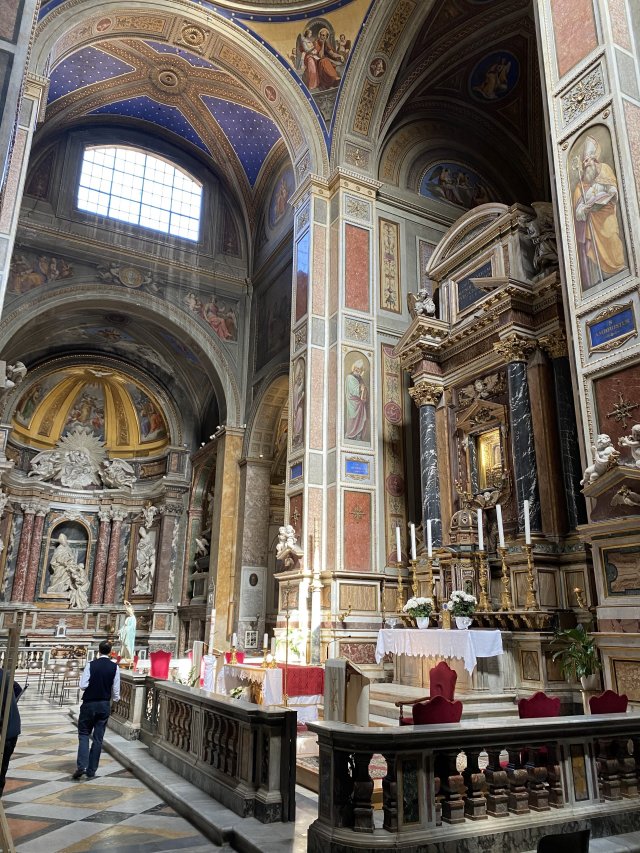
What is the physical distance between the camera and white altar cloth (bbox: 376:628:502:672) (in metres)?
7.60

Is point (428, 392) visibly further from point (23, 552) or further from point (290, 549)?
point (23, 552)

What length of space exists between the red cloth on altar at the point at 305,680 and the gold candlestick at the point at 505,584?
2.45 meters

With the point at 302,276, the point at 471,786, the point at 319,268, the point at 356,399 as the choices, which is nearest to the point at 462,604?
the point at 356,399

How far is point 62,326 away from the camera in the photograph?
18.7m

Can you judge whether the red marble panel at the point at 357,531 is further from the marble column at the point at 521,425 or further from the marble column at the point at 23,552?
the marble column at the point at 23,552

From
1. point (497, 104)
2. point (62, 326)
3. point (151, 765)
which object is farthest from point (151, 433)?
point (151, 765)

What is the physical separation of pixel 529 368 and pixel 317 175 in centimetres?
639

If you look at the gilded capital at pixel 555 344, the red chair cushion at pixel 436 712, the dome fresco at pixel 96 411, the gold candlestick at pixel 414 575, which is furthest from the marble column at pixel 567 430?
the dome fresco at pixel 96 411

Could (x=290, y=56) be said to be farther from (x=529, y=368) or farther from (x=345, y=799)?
(x=345, y=799)

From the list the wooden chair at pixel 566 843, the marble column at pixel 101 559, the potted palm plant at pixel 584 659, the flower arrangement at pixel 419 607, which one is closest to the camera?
the wooden chair at pixel 566 843

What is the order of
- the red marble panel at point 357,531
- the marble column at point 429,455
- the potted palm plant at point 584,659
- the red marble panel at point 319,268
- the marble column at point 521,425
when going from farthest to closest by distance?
1. the red marble panel at point 319,268
2. the red marble panel at point 357,531
3. the marble column at point 429,455
4. the marble column at point 521,425
5. the potted palm plant at point 584,659

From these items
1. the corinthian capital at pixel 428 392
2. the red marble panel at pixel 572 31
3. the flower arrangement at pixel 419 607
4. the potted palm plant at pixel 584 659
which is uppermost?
the red marble panel at pixel 572 31

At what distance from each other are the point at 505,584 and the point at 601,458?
2.95m

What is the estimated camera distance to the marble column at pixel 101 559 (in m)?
21.0
